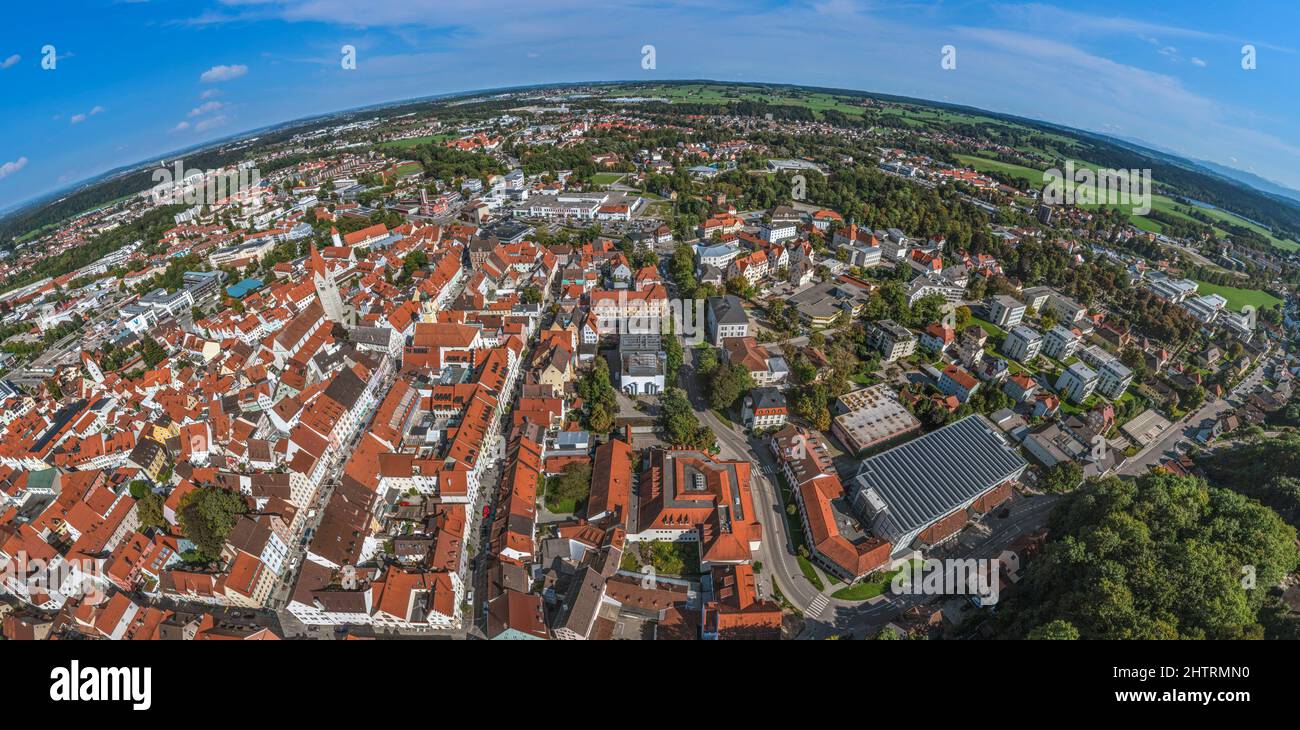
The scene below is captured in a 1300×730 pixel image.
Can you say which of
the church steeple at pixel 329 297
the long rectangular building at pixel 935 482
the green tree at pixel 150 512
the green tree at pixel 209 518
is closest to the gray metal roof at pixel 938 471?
the long rectangular building at pixel 935 482

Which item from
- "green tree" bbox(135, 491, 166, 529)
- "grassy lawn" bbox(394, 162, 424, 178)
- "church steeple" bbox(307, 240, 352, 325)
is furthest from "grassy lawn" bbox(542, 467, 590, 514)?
"grassy lawn" bbox(394, 162, 424, 178)

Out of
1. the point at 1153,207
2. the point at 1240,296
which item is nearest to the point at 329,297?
the point at 1240,296

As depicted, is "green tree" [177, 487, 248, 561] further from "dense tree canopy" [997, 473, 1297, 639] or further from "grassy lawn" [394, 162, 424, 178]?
Answer: "grassy lawn" [394, 162, 424, 178]

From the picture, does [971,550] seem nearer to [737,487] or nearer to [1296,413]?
[737,487]

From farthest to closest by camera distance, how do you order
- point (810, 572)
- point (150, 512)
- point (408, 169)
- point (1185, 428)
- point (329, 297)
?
point (408, 169) < point (329, 297) < point (1185, 428) < point (150, 512) < point (810, 572)

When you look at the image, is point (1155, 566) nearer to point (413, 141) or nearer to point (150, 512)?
point (150, 512)

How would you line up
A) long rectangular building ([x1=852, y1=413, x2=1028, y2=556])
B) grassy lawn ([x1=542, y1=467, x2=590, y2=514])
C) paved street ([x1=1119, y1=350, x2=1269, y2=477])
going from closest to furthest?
long rectangular building ([x1=852, y1=413, x2=1028, y2=556]) < grassy lawn ([x1=542, y1=467, x2=590, y2=514]) < paved street ([x1=1119, y1=350, x2=1269, y2=477])
